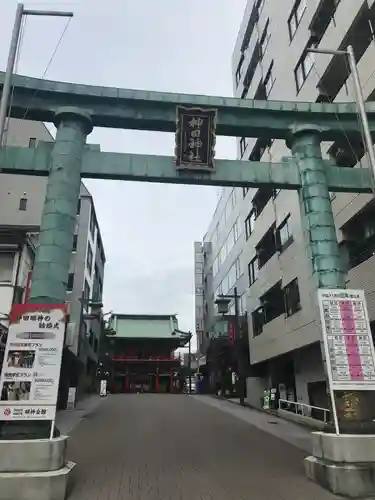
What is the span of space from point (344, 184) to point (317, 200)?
3.91 feet

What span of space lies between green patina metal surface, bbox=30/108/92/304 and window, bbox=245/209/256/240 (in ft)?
70.0

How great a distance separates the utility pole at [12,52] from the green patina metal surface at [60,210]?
1.26 m

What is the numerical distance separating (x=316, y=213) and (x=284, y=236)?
1343 centimetres

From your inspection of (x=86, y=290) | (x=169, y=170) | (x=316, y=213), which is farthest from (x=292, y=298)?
(x=86, y=290)

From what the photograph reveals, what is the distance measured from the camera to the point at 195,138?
10.8m

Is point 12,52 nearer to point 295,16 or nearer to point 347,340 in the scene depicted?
point 347,340

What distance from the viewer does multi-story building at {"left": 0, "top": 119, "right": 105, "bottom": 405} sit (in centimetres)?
2092

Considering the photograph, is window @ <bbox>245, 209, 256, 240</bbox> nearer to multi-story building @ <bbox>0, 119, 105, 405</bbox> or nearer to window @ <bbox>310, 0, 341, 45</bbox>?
window @ <bbox>310, 0, 341, 45</bbox>

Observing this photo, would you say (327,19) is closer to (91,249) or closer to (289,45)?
(289,45)

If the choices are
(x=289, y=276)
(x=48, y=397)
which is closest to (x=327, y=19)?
(x=289, y=276)

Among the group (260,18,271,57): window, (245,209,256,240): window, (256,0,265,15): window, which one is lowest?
(245,209,256,240): window

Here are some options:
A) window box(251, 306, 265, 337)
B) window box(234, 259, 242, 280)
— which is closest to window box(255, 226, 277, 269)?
window box(251, 306, 265, 337)

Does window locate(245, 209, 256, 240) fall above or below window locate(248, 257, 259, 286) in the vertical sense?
above

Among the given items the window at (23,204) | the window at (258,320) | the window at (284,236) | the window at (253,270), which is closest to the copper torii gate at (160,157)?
the window at (284,236)
